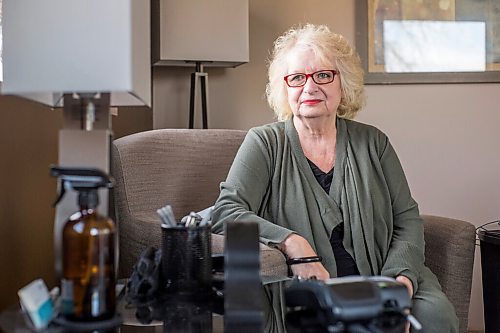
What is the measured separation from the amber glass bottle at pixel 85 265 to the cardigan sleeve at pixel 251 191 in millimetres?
835

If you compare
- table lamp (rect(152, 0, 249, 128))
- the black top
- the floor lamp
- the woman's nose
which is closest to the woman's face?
the woman's nose

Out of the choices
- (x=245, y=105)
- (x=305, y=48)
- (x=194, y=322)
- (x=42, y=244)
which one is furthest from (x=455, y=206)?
(x=194, y=322)

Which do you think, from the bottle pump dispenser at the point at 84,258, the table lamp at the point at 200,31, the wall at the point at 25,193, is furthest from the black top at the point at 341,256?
the bottle pump dispenser at the point at 84,258

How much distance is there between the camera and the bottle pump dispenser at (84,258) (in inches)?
40.7

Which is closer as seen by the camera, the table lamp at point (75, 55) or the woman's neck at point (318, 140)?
the table lamp at point (75, 55)

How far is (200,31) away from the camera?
8.42ft

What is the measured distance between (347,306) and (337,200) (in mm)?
1060

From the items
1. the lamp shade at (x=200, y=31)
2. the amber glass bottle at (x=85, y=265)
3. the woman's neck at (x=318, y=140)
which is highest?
the lamp shade at (x=200, y=31)

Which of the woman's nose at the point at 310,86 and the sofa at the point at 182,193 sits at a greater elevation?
the woman's nose at the point at 310,86

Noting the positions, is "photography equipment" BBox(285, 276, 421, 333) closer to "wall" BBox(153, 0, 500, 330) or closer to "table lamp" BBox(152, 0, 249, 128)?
"table lamp" BBox(152, 0, 249, 128)

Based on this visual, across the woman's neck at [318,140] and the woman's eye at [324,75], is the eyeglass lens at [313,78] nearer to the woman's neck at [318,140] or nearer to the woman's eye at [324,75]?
the woman's eye at [324,75]

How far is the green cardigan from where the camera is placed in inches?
77.1

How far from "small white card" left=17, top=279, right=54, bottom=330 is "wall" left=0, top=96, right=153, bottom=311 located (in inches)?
23.7

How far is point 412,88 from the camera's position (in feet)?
9.87
